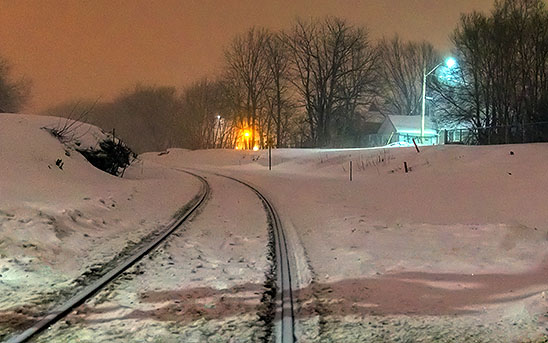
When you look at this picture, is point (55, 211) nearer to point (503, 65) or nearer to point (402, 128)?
point (503, 65)

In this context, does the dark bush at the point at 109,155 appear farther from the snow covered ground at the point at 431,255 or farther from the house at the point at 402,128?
the house at the point at 402,128

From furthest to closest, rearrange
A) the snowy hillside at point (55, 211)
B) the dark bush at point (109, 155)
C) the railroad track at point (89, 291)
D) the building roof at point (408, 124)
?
the building roof at point (408, 124) < the dark bush at point (109, 155) < the snowy hillside at point (55, 211) < the railroad track at point (89, 291)

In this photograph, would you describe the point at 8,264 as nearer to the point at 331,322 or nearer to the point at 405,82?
the point at 331,322

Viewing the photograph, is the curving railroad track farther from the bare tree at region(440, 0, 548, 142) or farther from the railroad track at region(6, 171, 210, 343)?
the bare tree at region(440, 0, 548, 142)

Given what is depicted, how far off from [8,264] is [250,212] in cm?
692

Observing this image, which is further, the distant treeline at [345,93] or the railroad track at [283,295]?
the distant treeline at [345,93]

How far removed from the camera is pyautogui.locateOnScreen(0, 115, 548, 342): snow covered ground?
4520 millimetres

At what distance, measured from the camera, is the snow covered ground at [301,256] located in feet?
14.8

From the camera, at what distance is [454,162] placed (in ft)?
72.4

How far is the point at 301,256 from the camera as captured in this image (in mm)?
7703

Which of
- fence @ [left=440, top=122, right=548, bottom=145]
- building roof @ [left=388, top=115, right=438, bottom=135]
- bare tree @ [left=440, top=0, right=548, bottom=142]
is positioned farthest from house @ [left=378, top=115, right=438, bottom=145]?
fence @ [left=440, top=122, right=548, bottom=145]

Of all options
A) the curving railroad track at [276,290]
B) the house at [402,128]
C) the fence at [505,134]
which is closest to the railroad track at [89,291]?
the curving railroad track at [276,290]

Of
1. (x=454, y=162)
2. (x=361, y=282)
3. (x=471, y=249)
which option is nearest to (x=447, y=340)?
(x=361, y=282)

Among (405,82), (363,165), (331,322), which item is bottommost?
(331,322)
